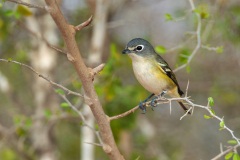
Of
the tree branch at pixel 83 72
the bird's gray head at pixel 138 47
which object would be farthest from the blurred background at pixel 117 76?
the tree branch at pixel 83 72

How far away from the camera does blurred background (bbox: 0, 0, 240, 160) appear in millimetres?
5094

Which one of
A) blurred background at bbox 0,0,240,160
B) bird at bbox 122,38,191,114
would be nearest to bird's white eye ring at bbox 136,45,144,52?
bird at bbox 122,38,191,114

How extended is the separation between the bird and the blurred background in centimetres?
13

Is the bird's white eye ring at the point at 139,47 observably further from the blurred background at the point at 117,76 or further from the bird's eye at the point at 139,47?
the blurred background at the point at 117,76

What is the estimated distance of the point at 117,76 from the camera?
5395mm

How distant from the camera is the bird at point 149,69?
13.8 feet

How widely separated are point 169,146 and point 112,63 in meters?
3.45

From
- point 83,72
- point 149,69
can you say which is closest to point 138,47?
point 149,69

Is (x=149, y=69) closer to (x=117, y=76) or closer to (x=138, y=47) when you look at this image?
(x=138, y=47)

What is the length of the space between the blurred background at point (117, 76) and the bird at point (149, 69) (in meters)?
0.13

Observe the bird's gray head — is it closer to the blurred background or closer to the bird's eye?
the bird's eye

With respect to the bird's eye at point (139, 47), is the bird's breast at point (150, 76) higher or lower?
lower

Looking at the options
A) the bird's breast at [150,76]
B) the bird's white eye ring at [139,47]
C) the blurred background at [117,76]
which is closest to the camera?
the bird's breast at [150,76]

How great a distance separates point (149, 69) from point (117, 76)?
1163mm
